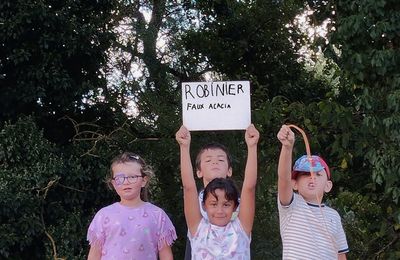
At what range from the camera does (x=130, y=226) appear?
3.04 metres

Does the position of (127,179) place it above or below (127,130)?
below

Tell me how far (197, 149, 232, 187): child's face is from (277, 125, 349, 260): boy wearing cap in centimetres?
31

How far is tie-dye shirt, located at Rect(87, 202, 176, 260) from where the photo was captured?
9.91 feet

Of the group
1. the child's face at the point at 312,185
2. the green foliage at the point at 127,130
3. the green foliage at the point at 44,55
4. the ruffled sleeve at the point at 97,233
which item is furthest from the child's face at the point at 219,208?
the green foliage at the point at 44,55

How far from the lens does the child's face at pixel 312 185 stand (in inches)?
114

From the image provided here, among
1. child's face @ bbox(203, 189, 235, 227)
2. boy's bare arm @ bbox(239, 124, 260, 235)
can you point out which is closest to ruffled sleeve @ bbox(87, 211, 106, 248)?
child's face @ bbox(203, 189, 235, 227)

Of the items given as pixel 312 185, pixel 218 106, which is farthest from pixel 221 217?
pixel 218 106

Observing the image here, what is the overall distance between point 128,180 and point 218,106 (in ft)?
1.71

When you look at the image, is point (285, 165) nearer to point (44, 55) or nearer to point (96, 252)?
point (96, 252)

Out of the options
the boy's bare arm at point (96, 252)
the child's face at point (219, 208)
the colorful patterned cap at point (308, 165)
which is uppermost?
the colorful patterned cap at point (308, 165)

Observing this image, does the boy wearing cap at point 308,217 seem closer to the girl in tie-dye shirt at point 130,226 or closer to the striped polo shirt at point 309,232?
the striped polo shirt at point 309,232

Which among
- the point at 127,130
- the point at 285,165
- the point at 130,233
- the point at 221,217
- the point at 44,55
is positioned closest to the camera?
the point at 285,165

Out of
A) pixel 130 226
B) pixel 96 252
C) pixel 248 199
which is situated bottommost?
pixel 96 252

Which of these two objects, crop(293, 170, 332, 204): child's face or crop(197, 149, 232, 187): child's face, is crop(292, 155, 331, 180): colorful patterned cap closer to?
crop(293, 170, 332, 204): child's face
